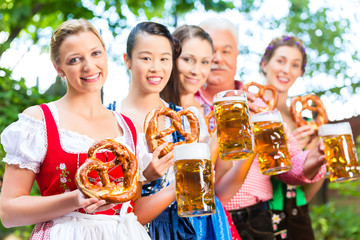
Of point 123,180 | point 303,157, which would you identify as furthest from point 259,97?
point 123,180

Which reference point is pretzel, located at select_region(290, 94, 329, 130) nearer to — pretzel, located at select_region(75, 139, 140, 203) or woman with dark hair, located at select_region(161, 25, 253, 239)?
woman with dark hair, located at select_region(161, 25, 253, 239)

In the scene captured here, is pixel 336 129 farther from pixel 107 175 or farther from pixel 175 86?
pixel 107 175

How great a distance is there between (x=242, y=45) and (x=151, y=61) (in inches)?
214

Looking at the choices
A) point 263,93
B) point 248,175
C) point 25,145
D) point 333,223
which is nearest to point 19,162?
point 25,145

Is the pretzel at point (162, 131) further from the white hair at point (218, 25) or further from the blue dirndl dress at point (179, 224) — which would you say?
the white hair at point (218, 25)

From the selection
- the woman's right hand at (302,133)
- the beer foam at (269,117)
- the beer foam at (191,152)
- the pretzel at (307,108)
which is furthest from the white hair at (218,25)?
the beer foam at (191,152)

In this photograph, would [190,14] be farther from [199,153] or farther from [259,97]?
[199,153]

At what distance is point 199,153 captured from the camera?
136 cm

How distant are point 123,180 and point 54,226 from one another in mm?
257

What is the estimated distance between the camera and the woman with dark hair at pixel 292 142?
2455 millimetres

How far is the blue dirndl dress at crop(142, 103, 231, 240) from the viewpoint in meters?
1.71

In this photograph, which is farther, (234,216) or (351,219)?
(351,219)

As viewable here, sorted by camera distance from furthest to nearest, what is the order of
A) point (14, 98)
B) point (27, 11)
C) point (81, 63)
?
point (27, 11), point (14, 98), point (81, 63)

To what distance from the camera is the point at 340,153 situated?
1.87 meters
